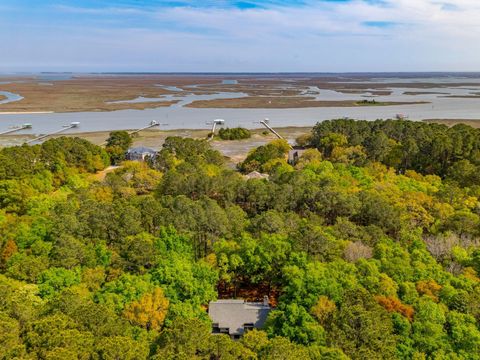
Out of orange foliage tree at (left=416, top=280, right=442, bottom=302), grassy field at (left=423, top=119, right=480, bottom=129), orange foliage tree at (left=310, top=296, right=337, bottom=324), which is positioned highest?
grassy field at (left=423, top=119, right=480, bottom=129)

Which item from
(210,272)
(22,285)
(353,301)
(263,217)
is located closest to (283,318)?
(353,301)

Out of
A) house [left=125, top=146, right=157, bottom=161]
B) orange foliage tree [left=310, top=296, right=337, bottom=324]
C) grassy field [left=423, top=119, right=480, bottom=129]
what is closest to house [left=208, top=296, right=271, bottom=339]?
orange foliage tree [left=310, top=296, right=337, bottom=324]

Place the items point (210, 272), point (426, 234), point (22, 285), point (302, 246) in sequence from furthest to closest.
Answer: point (426, 234), point (302, 246), point (210, 272), point (22, 285)

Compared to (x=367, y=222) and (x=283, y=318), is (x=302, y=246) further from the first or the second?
(x=367, y=222)

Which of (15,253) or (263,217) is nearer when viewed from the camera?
(15,253)

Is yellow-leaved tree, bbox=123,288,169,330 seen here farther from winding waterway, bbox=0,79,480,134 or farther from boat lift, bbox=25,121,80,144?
winding waterway, bbox=0,79,480,134

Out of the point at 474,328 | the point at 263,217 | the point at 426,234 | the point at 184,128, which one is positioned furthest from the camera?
the point at 184,128

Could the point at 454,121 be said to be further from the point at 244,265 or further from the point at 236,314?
the point at 236,314

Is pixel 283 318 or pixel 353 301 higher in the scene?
pixel 353 301
